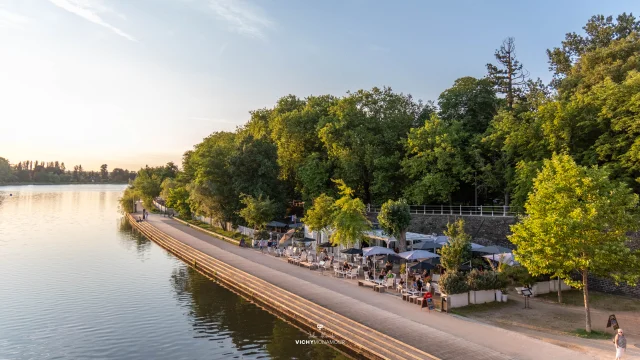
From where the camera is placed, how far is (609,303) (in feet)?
73.2

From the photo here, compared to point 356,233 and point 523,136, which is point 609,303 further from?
point 523,136

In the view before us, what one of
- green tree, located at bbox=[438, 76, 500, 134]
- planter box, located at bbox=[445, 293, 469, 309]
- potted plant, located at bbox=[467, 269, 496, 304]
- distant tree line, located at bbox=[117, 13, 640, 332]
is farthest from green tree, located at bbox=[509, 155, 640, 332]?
green tree, located at bbox=[438, 76, 500, 134]

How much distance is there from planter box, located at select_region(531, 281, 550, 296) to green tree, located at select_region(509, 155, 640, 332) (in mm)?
4914

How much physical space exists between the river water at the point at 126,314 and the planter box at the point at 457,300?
613cm

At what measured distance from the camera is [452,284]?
20.0 m

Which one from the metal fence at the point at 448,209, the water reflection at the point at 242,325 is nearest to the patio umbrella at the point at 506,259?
the water reflection at the point at 242,325

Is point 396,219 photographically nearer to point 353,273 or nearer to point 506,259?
point 353,273

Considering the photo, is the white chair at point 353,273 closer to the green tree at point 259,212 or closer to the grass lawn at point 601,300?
the grass lawn at point 601,300

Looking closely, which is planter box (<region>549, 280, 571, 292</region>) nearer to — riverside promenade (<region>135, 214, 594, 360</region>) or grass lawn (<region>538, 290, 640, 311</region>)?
grass lawn (<region>538, 290, 640, 311</region>)

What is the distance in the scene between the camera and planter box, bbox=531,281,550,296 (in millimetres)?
23141

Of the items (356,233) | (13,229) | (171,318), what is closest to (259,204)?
(356,233)

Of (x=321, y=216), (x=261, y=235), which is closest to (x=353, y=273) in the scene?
(x=321, y=216)

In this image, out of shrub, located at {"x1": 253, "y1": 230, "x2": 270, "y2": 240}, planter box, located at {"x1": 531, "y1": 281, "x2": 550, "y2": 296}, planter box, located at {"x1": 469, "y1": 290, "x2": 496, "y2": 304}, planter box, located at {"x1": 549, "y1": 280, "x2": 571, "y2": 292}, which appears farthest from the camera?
shrub, located at {"x1": 253, "y1": 230, "x2": 270, "y2": 240}

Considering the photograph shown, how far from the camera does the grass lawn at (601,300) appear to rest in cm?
2159
